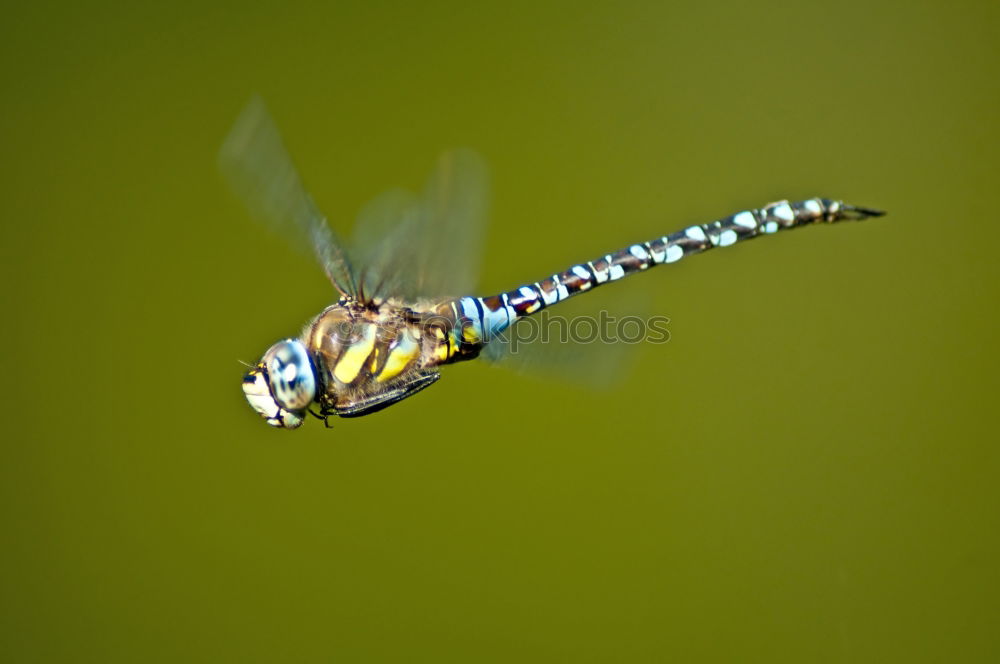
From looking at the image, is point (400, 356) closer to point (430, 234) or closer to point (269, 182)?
point (430, 234)

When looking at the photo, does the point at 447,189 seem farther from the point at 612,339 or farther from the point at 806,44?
the point at 806,44

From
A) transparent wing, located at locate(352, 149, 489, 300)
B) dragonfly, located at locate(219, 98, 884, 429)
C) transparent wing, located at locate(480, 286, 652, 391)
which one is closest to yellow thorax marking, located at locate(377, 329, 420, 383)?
dragonfly, located at locate(219, 98, 884, 429)

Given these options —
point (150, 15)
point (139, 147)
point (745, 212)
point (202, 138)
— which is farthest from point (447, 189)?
point (150, 15)

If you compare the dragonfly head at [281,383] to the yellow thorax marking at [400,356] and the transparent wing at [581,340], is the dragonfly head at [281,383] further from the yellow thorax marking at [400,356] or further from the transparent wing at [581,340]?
the transparent wing at [581,340]

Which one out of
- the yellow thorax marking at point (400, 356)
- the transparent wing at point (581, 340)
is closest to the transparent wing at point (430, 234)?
the yellow thorax marking at point (400, 356)

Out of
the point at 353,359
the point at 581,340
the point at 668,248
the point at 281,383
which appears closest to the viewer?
the point at 281,383

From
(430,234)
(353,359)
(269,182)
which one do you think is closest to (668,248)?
(430,234)

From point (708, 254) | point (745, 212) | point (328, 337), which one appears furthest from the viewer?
point (708, 254)
